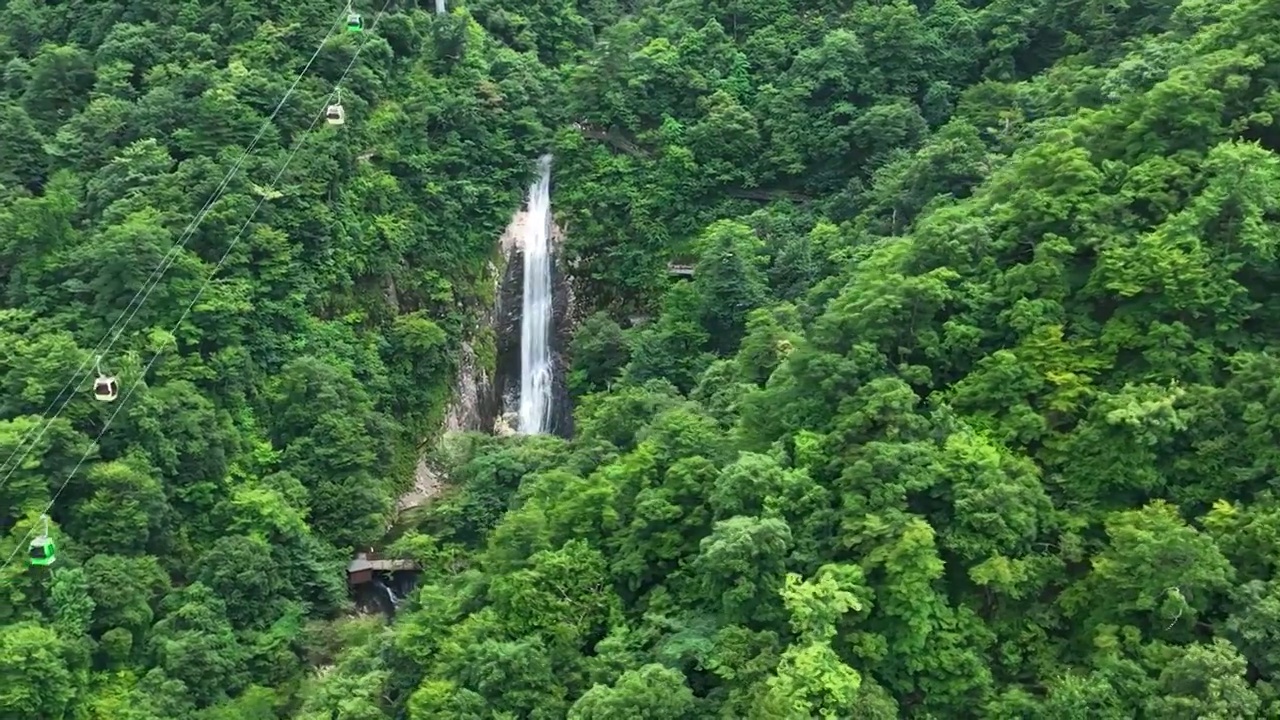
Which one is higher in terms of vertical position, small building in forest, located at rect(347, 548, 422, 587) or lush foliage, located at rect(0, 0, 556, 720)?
lush foliage, located at rect(0, 0, 556, 720)

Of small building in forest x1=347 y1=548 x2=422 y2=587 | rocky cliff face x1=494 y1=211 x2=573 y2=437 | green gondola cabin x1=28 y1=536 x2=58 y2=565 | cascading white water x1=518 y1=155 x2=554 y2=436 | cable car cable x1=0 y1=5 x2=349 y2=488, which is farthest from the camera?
cascading white water x1=518 y1=155 x2=554 y2=436

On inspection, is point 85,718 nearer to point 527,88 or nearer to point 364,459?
point 364,459

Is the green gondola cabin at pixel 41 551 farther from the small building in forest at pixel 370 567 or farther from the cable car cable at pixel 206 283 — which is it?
the small building in forest at pixel 370 567

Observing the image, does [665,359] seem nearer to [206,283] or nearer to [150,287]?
[206,283]

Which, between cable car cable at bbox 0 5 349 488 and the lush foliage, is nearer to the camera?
the lush foliage

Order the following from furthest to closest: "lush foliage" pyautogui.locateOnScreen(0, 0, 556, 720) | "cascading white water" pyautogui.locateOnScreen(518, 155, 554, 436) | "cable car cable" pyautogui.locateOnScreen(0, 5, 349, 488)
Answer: "cascading white water" pyautogui.locateOnScreen(518, 155, 554, 436) < "cable car cable" pyautogui.locateOnScreen(0, 5, 349, 488) < "lush foliage" pyautogui.locateOnScreen(0, 0, 556, 720)

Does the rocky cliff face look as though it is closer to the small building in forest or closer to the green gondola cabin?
the small building in forest

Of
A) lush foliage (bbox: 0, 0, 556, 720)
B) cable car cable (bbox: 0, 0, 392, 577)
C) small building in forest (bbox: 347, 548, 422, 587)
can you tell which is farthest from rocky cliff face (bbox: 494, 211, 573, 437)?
cable car cable (bbox: 0, 0, 392, 577)
